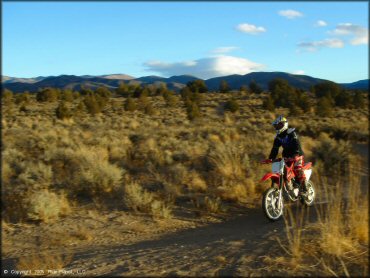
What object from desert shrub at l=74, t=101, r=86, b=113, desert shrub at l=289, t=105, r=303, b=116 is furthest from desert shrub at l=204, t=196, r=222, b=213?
desert shrub at l=289, t=105, r=303, b=116

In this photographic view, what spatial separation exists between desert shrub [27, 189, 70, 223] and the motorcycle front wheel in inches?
191

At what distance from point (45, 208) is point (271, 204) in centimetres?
530

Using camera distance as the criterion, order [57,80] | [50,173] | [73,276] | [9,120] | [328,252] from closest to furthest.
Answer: [328,252], [73,276], [50,173], [9,120], [57,80]

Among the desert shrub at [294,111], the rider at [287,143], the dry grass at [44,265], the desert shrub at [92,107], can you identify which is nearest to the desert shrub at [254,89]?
the desert shrub at [294,111]

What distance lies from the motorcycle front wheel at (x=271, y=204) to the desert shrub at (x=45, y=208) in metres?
4.86

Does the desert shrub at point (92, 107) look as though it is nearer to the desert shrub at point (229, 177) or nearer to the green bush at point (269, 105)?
the green bush at point (269, 105)

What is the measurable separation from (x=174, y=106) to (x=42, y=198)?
112 ft

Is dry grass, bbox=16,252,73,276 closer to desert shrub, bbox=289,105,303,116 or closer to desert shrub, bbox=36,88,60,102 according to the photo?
desert shrub, bbox=289,105,303,116

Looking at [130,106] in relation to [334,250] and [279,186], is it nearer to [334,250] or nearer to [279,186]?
[279,186]

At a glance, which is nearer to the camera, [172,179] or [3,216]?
[3,216]

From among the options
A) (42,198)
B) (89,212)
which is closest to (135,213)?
(89,212)

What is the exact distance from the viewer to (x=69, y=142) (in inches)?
725

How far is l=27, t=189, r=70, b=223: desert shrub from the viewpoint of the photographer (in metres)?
9.70

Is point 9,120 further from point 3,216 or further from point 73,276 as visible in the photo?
point 73,276
